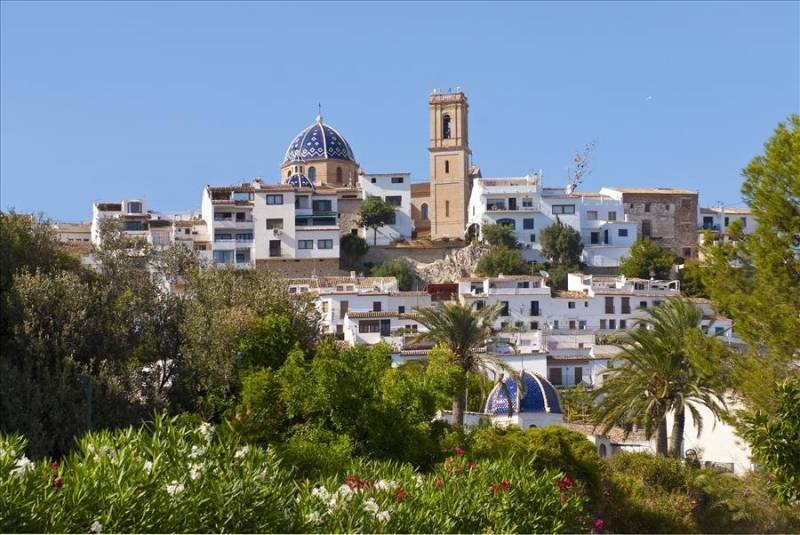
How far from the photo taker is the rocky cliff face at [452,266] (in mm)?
70312

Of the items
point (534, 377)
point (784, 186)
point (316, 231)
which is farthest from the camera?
point (316, 231)

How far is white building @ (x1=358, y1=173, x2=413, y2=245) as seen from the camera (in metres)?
76.4

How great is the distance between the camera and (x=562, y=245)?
70.3 meters

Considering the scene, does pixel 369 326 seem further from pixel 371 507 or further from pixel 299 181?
pixel 371 507

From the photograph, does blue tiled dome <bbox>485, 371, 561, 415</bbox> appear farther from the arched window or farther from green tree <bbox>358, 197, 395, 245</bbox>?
the arched window

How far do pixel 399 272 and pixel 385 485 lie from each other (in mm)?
57145

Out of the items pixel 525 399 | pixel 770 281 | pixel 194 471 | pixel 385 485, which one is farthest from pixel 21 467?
pixel 525 399

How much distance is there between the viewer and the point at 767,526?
22.4m

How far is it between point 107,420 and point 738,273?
1232cm

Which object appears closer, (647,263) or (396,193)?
(647,263)

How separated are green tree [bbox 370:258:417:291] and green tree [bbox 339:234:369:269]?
1.70m

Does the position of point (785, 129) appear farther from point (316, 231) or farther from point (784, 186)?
point (316, 231)

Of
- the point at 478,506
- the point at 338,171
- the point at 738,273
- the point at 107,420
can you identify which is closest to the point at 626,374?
the point at 738,273

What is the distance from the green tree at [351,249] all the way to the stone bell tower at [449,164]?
6212 millimetres
